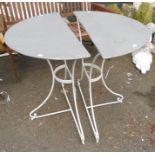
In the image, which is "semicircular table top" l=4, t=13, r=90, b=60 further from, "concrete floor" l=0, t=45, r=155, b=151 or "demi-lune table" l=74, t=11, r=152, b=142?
"concrete floor" l=0, t=45, r=155, b=151

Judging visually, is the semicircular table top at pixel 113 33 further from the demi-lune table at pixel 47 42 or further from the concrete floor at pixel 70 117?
the concrete floor at pixel 70 117

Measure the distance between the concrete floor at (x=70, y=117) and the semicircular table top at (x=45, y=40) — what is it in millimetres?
823

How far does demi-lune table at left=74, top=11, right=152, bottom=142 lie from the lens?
6.43 feet

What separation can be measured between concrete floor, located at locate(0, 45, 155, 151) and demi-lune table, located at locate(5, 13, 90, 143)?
110mm

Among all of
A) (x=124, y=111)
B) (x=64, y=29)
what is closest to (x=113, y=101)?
(x=124, y=111)

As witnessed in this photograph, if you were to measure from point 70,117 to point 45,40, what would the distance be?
0.86 m

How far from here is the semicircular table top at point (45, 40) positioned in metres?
1.95

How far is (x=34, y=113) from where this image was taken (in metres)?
2.64

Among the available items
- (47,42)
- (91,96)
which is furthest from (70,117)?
(47,42)

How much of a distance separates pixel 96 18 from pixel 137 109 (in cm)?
103

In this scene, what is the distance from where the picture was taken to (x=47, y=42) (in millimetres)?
2131

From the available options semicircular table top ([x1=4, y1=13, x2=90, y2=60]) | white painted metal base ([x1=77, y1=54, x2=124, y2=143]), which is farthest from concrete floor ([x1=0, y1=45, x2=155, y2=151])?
semicircular table top ([x1=4, y1=13, x2=90, y2=60])

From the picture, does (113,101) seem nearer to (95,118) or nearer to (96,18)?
(95,118)

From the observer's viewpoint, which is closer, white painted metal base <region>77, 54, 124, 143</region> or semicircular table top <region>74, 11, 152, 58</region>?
semicircular table top <region>74, 11, 152, 58</region>
